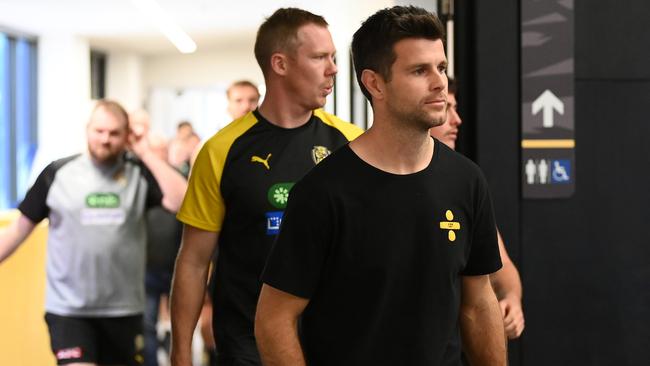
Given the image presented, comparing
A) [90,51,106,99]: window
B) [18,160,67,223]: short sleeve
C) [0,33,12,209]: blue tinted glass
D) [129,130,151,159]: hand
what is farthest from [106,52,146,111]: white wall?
[18,160,67,223]: short sleeve

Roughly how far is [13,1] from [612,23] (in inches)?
386

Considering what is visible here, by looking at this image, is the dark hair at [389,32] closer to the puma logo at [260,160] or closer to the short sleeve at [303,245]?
the short sleeve at [303,245]

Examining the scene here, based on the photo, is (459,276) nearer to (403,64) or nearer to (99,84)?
(403,64)

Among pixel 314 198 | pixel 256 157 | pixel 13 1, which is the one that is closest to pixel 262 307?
pixel 314 198

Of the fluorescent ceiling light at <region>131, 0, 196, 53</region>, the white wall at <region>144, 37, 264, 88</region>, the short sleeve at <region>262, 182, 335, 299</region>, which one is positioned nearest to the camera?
the short sleeve at <region>262, 182, 335, 299</region>

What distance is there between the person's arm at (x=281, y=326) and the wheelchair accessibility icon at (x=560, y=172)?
2104mm

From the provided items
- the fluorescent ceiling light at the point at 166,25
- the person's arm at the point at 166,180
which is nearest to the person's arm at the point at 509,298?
the person's arm at the point at 166,180

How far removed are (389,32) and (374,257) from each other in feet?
1.50

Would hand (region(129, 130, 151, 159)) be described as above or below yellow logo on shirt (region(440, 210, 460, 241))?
above

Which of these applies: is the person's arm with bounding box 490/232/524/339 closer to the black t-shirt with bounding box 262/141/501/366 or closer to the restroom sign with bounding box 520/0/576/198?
the restroom sign with bounding box 520/0/576/198

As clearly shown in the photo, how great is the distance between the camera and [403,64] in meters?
1.90

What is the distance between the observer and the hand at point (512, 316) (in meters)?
2.87

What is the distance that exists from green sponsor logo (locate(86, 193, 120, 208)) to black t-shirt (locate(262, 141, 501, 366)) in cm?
241

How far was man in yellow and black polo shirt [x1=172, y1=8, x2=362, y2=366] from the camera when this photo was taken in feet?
8.76
